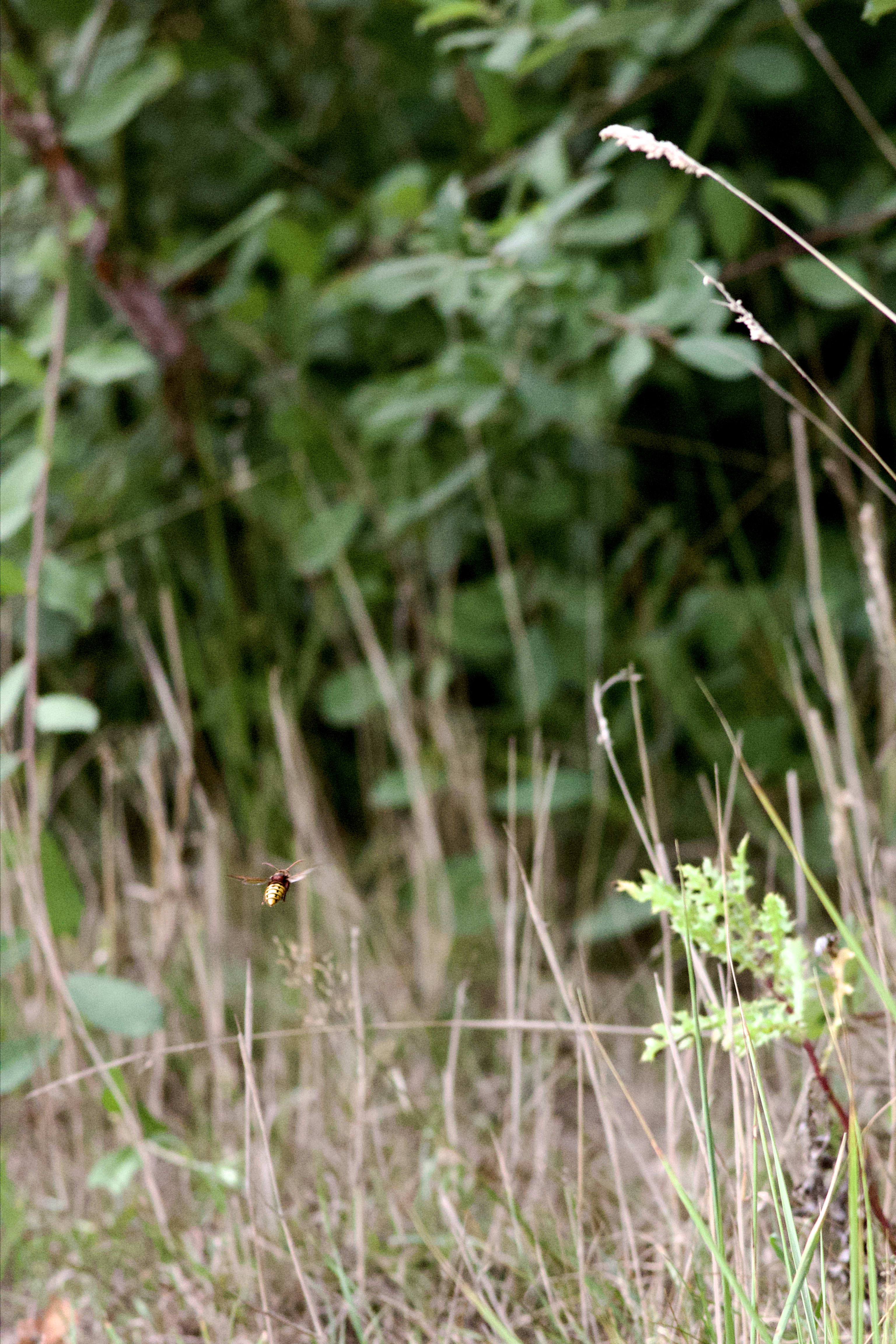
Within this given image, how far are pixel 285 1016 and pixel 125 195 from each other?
1077mm

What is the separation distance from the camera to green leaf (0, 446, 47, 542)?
100 centimetres

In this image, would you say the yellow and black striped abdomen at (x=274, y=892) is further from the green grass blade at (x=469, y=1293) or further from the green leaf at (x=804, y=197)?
the green leaf at (x=804, y=197)

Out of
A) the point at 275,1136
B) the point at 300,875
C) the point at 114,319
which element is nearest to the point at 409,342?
the point at 114,319

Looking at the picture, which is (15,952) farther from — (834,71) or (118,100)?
(834,71)

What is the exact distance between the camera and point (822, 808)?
1.36m

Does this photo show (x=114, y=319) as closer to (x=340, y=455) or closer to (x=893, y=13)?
(x=340, y=455)

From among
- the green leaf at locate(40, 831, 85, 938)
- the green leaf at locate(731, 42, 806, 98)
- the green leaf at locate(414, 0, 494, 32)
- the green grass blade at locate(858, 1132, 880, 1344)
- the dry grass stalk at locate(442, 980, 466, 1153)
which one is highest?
the green leaf at locate(414, 0, 494, 32)

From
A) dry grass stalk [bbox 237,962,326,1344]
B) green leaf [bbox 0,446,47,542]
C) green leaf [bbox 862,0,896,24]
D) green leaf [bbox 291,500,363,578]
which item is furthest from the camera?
green leaf [bbox 291,500,363,578]

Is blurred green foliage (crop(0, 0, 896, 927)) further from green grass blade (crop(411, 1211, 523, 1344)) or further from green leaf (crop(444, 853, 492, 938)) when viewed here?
green grass blade (crop(411, 1211, 523, 1344))

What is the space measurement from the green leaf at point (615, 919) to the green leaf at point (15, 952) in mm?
511

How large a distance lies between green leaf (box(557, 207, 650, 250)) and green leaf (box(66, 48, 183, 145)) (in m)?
0.42

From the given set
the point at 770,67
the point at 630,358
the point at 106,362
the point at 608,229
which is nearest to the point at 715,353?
the point at 630,358

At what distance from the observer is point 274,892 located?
0.61 metres

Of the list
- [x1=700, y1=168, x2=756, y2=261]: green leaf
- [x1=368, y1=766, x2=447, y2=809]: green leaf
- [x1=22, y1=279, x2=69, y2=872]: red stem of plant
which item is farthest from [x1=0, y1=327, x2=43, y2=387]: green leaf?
[x1=700, y1=168, x2=756, y2=261]: green leaf
